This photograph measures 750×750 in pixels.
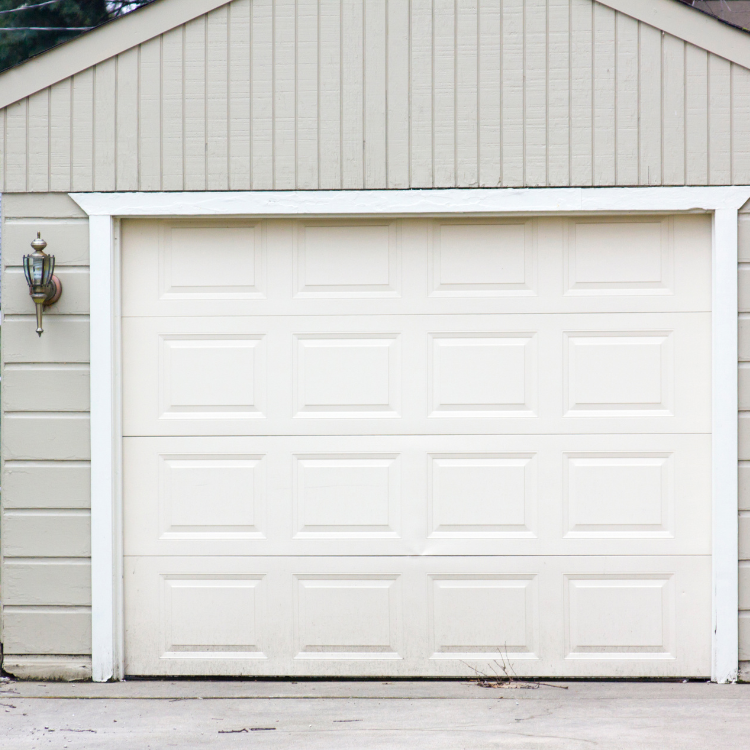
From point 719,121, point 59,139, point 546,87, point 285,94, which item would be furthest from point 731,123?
point 59,139

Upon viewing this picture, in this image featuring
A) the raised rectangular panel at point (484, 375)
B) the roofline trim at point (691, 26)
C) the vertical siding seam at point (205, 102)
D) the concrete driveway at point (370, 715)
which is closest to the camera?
the concrete driveway at point (370, 715)

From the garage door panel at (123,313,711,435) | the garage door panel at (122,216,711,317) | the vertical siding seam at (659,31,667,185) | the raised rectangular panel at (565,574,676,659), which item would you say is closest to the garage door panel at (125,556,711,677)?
the raised rectangular panel at (565,574,676,659)

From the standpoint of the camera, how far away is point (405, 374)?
4051mm

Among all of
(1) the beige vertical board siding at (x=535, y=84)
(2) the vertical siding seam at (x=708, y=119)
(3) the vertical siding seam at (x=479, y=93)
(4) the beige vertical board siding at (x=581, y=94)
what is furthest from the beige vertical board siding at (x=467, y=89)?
(2) the vertical siding seam at (x=708, y=119)

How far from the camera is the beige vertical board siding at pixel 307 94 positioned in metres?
3.92

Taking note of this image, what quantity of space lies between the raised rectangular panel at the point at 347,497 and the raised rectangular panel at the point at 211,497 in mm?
209

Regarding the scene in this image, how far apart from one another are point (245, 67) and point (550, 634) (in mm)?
3052

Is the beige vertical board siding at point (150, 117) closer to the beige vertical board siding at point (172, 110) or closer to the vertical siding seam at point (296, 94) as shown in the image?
the beige vertical board siding at point (172, 110)

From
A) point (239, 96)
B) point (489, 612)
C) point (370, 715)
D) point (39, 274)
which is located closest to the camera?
point (370, 715)

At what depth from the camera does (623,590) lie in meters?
4.02

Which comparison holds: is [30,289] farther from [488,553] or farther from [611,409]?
[611,409]

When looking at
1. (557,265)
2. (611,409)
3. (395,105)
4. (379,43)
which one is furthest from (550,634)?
(379,43)

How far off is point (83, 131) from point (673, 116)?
9.03ft

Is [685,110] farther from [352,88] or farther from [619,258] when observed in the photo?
[352,88]
